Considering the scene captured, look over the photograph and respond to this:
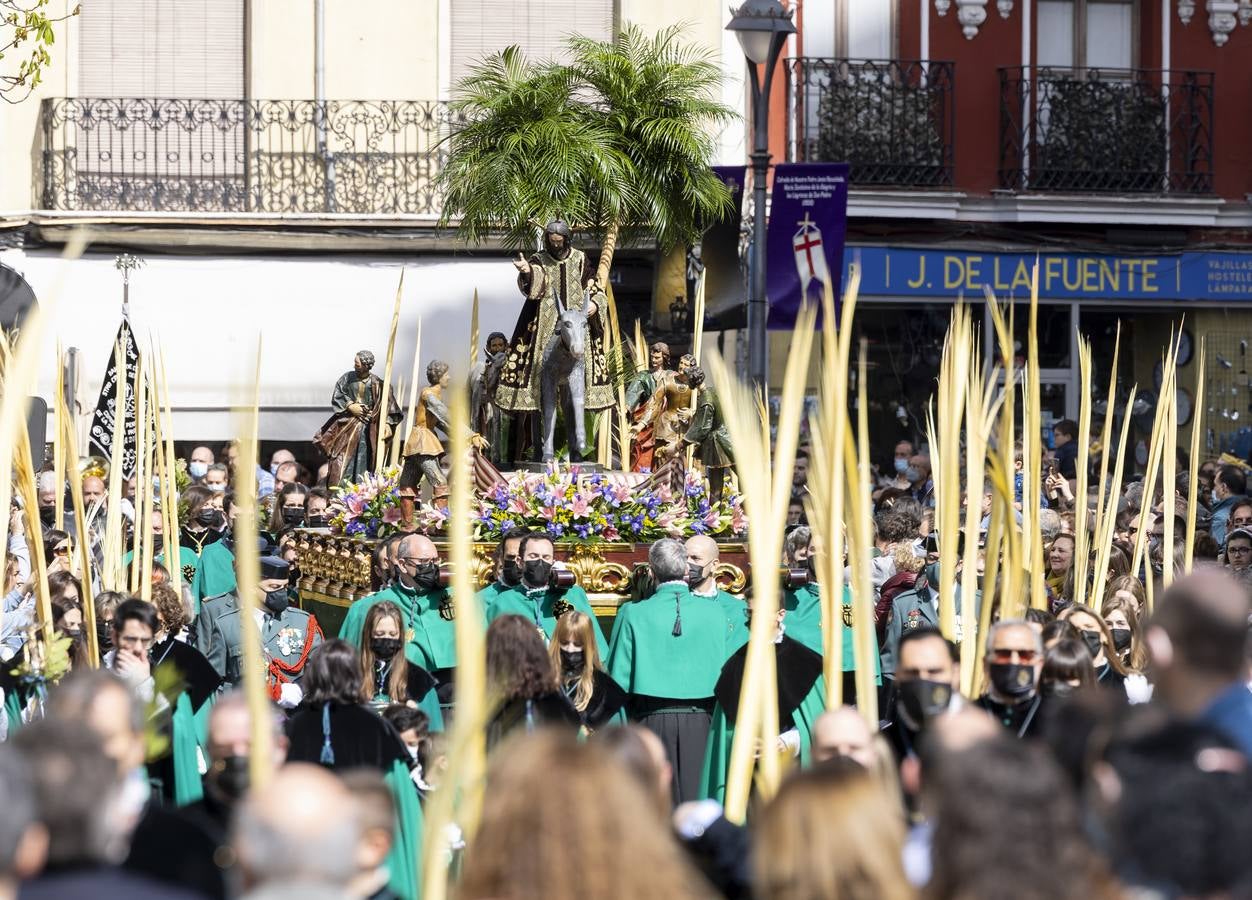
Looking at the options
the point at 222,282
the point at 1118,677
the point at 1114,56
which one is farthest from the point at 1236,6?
Result: the point at 1118,677

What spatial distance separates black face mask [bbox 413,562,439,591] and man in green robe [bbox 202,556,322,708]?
47 cm

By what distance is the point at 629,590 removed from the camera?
1084cm

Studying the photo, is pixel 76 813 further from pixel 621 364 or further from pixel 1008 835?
pixel 621 364

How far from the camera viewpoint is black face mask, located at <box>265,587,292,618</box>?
8.55 meters

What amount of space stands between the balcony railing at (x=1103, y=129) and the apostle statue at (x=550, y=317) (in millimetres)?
8479

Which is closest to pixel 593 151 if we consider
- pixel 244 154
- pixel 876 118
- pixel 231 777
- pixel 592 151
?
pixel 592 151

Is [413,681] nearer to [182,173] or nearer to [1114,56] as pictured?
[182,173]

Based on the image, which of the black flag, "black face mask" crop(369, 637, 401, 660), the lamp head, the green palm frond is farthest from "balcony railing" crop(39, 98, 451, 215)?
"black face mask" crop(369, 637, 401, 660)

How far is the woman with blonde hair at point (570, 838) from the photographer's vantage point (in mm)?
3043

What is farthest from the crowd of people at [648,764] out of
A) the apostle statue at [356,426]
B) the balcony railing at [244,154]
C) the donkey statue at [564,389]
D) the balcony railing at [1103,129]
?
the balcony railing at [1103,129]

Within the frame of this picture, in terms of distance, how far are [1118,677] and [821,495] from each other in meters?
1.81

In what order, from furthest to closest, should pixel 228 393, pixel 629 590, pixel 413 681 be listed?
pixel 228 393, pixel 629 590, pixel 413 681

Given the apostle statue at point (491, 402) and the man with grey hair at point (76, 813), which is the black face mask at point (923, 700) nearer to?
the man with grey hair at point (76, 813)

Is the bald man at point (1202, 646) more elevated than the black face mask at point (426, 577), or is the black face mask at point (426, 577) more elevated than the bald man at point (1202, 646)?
the bald man at point (1202, 646)
